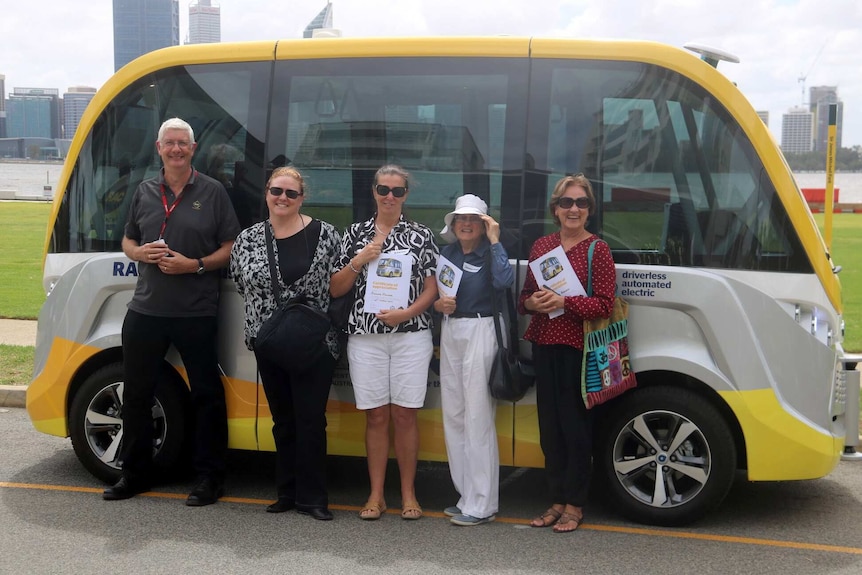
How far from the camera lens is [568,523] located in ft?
16.9

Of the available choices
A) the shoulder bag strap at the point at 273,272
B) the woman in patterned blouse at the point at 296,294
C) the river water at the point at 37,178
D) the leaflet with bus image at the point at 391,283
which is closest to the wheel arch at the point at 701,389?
the leaflet with bus image at the point at 391,283

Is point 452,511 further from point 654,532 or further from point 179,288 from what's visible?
point 179,288

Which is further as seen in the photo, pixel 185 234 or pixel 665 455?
pixel 185 234

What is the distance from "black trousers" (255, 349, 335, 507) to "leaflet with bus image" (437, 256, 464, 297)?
2.31 feet

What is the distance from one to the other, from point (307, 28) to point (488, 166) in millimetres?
1686

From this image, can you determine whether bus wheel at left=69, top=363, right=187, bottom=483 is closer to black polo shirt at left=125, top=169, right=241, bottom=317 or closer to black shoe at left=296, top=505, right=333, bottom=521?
black polo shirt at left=125, top=169, right=241, bottom=317

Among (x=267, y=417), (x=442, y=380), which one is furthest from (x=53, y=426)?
(x=442, y=380)

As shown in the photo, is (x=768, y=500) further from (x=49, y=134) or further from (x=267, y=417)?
(x=49, y=134)

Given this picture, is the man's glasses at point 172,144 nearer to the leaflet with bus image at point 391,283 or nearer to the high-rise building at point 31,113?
the leaflet with bus image at point 391,283

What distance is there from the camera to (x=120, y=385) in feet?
19.5

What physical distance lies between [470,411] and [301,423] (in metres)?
0.90

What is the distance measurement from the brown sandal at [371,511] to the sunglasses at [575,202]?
186cm

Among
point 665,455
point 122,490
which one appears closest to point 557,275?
point 665,455

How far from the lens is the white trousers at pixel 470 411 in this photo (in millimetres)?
5148
